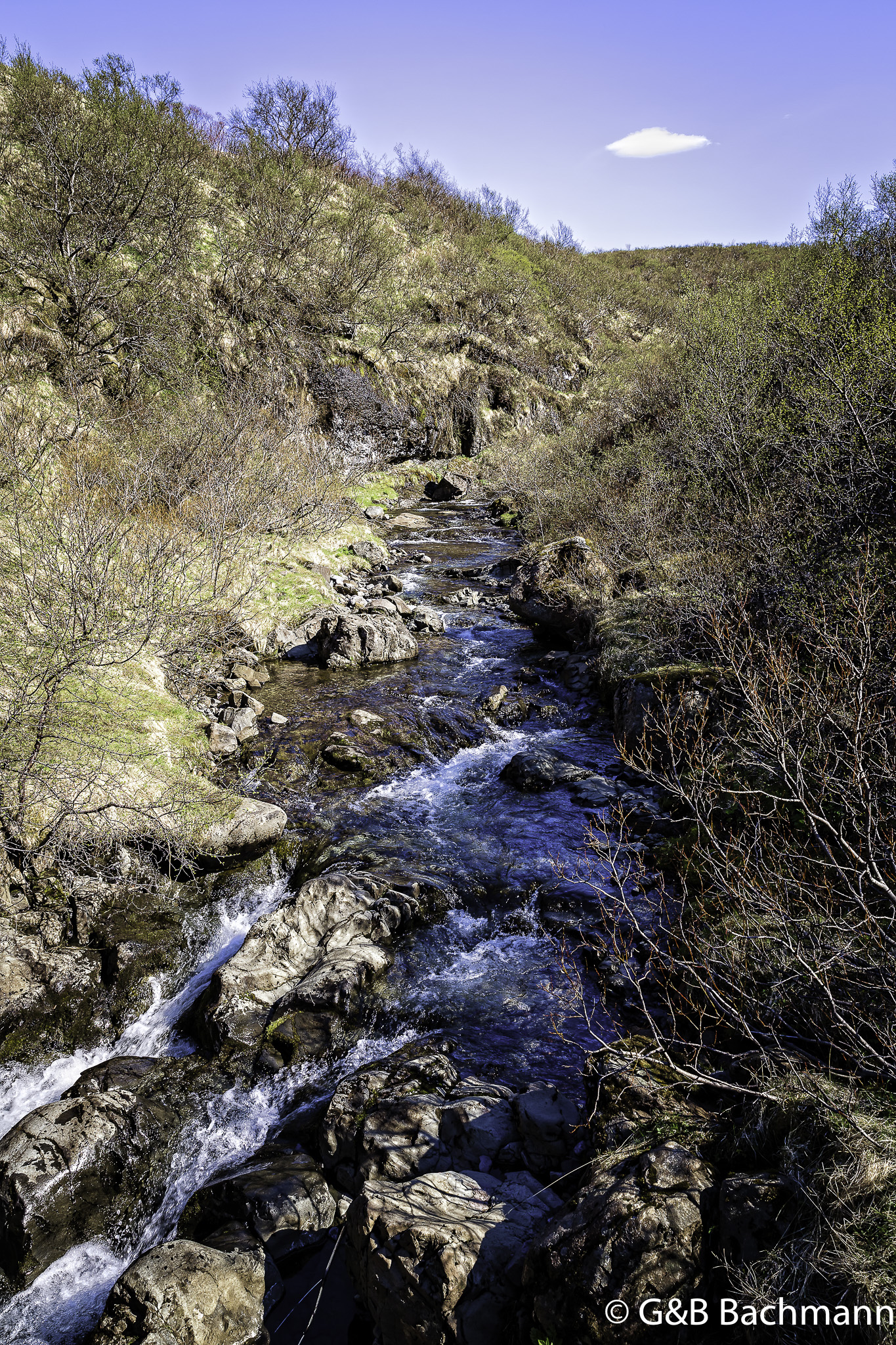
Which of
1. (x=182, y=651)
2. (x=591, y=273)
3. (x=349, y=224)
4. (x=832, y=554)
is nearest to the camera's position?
(x=832, y=554)

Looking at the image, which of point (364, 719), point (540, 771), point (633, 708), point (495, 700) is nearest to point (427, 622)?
point (495, 700)

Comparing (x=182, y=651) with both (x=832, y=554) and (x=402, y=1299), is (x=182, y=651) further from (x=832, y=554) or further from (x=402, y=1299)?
(x=832, y=554)

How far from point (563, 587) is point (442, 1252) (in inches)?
550

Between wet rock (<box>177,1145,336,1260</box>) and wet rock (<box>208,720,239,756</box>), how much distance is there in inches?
243

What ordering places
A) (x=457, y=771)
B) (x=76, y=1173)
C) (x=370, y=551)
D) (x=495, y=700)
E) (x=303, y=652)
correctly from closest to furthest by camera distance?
(x=76, y=1173) < (x=457, y=771) < (x=495, y=700) < (x=303, y=652) < (x=370, y=551)

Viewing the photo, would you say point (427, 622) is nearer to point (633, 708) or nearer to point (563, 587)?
point (563, 587)

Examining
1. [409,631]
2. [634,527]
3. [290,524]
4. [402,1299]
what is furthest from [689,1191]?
[290,524]

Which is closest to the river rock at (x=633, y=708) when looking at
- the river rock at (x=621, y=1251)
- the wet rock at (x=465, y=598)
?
the river rock at (x=621, y=1251)

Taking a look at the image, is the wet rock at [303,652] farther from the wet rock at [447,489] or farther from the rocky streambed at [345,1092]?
the wet rock at [447,489]

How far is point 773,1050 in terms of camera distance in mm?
4395

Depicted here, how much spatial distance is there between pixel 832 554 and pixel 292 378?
2384cm

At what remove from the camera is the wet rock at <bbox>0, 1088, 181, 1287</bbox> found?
5.03 metres

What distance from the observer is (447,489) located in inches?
1286

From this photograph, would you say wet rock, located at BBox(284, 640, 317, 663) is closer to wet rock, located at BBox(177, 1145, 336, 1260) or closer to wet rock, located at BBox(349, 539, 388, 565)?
wet rock, located at BBox(349, 539, 388, 565)
